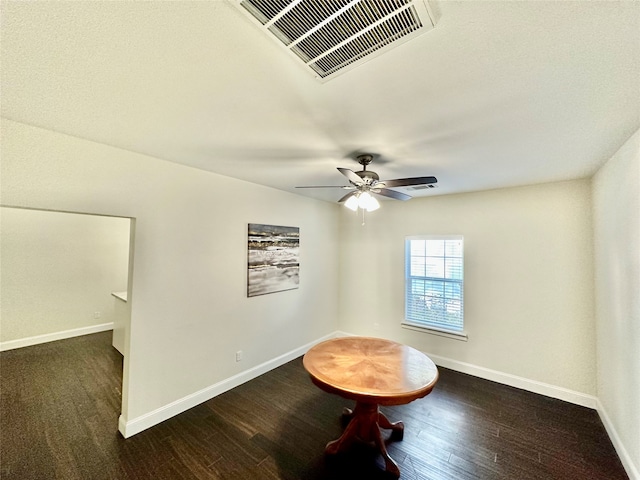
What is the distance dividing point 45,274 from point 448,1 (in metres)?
6.57

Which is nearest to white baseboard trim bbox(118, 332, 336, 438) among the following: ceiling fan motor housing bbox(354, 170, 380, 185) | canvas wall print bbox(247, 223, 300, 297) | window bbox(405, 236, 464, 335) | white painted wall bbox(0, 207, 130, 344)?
canvas wall print bbox(247, 223, 300, 297)

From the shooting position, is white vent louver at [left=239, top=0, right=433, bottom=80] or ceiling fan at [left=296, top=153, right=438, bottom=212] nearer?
white vent louver at [left=239, top=0, right=433, bottom=80]

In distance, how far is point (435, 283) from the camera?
3922 mm

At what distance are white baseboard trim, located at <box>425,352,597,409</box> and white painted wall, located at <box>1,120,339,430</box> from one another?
243cm

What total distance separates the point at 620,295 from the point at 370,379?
7.23ft

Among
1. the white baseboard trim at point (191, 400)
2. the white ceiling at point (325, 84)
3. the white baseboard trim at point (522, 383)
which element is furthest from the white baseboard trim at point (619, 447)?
the white baseboard trim at point (191, 400)

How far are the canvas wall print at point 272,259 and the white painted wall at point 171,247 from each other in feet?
0.34

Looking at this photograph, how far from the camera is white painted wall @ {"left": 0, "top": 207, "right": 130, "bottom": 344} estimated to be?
420 centimetres

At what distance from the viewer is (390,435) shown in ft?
7.72

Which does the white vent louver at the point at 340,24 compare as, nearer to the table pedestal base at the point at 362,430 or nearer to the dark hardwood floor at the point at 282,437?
the table pedestal base at the point at 362,430

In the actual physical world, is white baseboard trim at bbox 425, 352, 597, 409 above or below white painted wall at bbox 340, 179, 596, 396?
below

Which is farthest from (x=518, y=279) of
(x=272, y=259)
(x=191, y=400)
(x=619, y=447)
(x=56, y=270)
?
(x=56, y=270)

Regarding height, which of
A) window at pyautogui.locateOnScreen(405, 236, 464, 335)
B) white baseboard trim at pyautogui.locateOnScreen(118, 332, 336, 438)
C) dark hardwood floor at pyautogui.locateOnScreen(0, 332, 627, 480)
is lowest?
dark hardwood floor at pyautogui.locateOnScreen(0, 332, 627, 480)

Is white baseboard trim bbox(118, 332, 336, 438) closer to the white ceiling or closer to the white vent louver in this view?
the white ceiling
